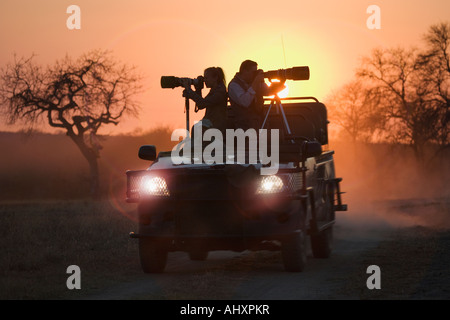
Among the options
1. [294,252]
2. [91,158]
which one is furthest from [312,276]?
[91,158]

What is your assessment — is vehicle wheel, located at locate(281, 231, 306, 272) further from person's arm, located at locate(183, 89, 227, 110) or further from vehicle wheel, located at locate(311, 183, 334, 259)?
person's arm, located at locate(183, 89, 227, 110)

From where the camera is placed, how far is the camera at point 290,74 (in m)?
10.8

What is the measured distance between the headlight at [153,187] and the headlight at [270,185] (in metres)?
1.16

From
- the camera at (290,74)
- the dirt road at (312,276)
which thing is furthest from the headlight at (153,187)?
the camera at (290,74)

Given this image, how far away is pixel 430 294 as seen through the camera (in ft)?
27.3

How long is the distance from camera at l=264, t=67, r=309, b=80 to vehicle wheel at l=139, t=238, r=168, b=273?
2.84 meters

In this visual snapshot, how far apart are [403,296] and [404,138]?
5526cm

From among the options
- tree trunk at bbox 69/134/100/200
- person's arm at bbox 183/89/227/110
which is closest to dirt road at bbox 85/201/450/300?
person's arm at bbox 183/89/227/110

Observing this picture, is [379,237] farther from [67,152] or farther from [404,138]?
Answer: [67,152]

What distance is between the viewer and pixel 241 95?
1118cm

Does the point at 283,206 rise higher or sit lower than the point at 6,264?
higher

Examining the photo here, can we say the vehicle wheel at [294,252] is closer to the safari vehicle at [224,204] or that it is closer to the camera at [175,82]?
the safari vehicle at [224,204]

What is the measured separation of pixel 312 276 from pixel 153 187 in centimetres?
226

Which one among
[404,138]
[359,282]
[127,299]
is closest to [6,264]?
[127,299]
